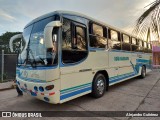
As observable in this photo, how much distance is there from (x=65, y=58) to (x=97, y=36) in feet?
6.18

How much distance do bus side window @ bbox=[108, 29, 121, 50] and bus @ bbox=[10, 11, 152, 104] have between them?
0.14ft

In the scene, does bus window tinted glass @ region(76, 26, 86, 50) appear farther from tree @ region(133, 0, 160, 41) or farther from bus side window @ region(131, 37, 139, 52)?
bus side window @ region(131, 37, 139, 52)

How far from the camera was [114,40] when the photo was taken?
6246 millimetres

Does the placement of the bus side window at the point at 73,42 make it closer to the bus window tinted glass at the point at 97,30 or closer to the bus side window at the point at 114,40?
the bus window tinted glass at the point at 97,30

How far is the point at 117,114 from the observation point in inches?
151

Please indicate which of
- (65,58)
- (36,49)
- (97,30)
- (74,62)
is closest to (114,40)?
(97,30)

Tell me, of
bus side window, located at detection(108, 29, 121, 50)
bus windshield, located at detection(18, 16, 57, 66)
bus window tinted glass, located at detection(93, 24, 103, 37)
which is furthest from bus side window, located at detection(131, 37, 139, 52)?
bus windshield, located at detection(18, 16, 57, 66)

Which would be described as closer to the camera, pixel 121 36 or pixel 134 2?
pixel 134 2

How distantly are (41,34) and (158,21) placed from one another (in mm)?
2926

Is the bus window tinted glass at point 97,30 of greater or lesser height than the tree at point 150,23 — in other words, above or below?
above

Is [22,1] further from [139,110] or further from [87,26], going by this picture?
[139,110]

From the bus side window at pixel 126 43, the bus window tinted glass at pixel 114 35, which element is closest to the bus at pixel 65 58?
the bus window tinted glass at pixel 114 35

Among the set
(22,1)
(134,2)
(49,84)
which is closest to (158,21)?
(134,2)

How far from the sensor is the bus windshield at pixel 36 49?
11.7 ft
